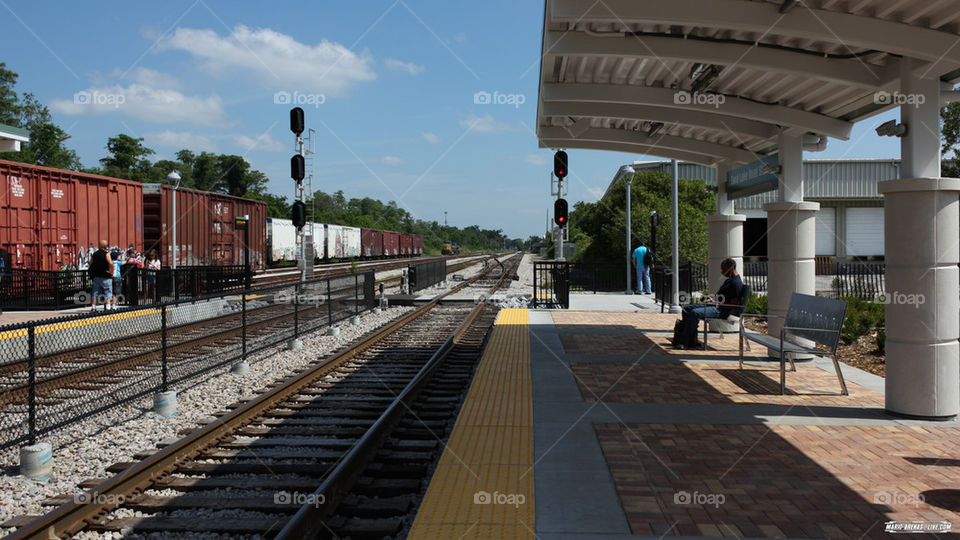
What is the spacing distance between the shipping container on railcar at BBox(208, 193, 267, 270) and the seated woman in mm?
20514

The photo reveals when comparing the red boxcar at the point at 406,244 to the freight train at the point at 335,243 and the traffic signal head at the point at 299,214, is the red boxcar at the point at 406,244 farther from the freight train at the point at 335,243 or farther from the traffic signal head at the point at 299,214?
the traffic signal head at the point at 299,214

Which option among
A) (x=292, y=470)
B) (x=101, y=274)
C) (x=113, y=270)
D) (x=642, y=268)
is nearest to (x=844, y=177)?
(x=642, y=268)

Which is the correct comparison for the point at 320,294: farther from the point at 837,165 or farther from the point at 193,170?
the point at 193,170

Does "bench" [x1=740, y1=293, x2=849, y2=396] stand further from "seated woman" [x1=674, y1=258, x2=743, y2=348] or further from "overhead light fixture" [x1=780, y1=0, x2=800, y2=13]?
"overhead light fixture" [x1=780, y1=0, x2=800, y2=13]

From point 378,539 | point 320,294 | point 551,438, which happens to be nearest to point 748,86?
point 551,438

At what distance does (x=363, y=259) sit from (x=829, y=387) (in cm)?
5613

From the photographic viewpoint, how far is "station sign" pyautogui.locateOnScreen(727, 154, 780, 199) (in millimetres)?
9477

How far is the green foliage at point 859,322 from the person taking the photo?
11266 mm

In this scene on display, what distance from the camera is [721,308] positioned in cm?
1052

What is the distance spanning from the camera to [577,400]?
7.09 meters

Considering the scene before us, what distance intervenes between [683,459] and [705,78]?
5.02 m

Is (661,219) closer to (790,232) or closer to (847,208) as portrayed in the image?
(790,232)

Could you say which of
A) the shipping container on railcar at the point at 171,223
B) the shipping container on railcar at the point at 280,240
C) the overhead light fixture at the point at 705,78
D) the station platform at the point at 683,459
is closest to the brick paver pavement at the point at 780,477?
the station platform at the point at 683,459

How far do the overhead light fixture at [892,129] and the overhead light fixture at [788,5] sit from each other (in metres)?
1.57
